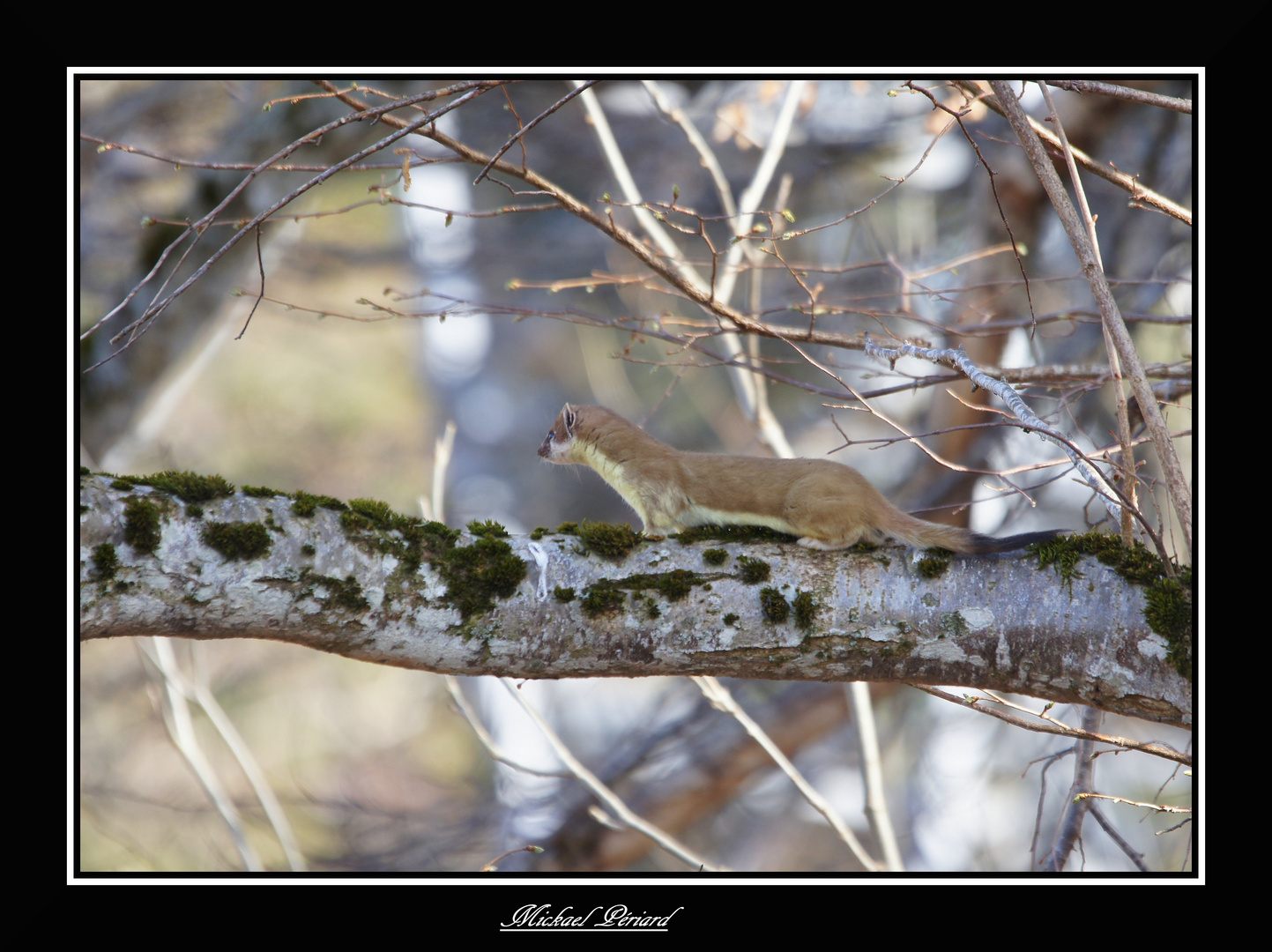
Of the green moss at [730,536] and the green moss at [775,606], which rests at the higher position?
the green moss at [730,536]

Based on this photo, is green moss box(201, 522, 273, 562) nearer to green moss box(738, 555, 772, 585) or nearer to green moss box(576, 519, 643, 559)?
green moss box(576, 519, 643, 559)

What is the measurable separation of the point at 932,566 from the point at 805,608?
489 millimetres

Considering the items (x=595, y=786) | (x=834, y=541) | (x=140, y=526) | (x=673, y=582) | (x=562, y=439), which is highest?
(x=562, y=439)

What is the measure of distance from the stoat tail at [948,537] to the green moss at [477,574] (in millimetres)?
1435

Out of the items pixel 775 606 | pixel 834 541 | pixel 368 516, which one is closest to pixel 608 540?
pixel 775 606

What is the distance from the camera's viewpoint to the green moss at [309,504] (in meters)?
2.73

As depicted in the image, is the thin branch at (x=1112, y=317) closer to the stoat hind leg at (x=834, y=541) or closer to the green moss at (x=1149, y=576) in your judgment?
the green moss at (x=1149, y=576)

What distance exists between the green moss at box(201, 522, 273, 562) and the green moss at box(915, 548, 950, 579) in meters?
2.08

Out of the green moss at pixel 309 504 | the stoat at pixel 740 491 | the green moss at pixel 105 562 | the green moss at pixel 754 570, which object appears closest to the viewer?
the green moss at pixel 105 562

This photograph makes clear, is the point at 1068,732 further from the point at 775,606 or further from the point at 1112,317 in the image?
the point at 1112,317

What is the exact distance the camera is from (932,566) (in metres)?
3.02

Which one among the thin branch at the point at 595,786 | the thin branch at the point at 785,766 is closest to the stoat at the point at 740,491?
the thin branch at the point at 785,766
